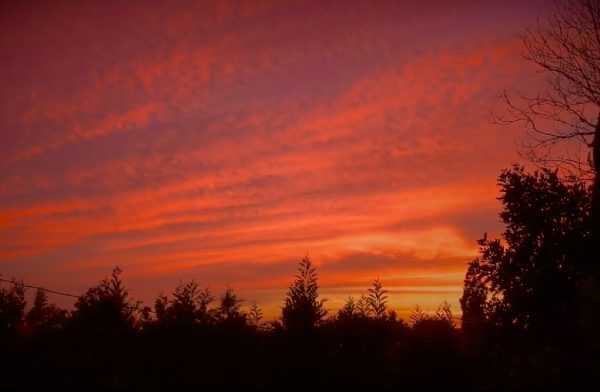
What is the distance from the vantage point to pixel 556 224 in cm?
1891

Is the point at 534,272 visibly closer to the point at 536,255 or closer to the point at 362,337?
the point at 536,255

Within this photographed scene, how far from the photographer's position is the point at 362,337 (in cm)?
1681

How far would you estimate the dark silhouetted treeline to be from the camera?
12.5 metres

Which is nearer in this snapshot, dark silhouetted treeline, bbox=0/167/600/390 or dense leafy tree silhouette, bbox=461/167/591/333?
dark silhouetted treeline, bbox=0/167/600/390

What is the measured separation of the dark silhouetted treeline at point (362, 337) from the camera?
12469 mm

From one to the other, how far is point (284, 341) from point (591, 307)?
8016 mm

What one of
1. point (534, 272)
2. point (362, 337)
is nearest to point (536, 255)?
point (534, 272)

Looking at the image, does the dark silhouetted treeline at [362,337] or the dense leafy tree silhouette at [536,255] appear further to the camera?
the dense leafy tree silhouette at [536,255]

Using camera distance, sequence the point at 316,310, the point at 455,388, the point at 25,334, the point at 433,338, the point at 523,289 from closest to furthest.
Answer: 1. the point at 455,388
2. the point at 433,338
3. the point at 25,334
4. the point at 316,310
5. the point at 523,289

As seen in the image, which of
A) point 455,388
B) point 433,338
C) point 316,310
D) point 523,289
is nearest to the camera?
point 455,388

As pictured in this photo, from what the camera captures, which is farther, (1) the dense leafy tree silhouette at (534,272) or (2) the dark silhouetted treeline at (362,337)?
(1) the dense leafy tree silhouette at (534,272)

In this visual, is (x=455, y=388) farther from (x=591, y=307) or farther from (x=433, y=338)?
(x=591, y=307)

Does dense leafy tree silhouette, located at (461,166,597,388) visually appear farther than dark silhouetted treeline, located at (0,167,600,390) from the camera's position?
Yes

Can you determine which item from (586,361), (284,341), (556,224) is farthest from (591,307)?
(284,341)
